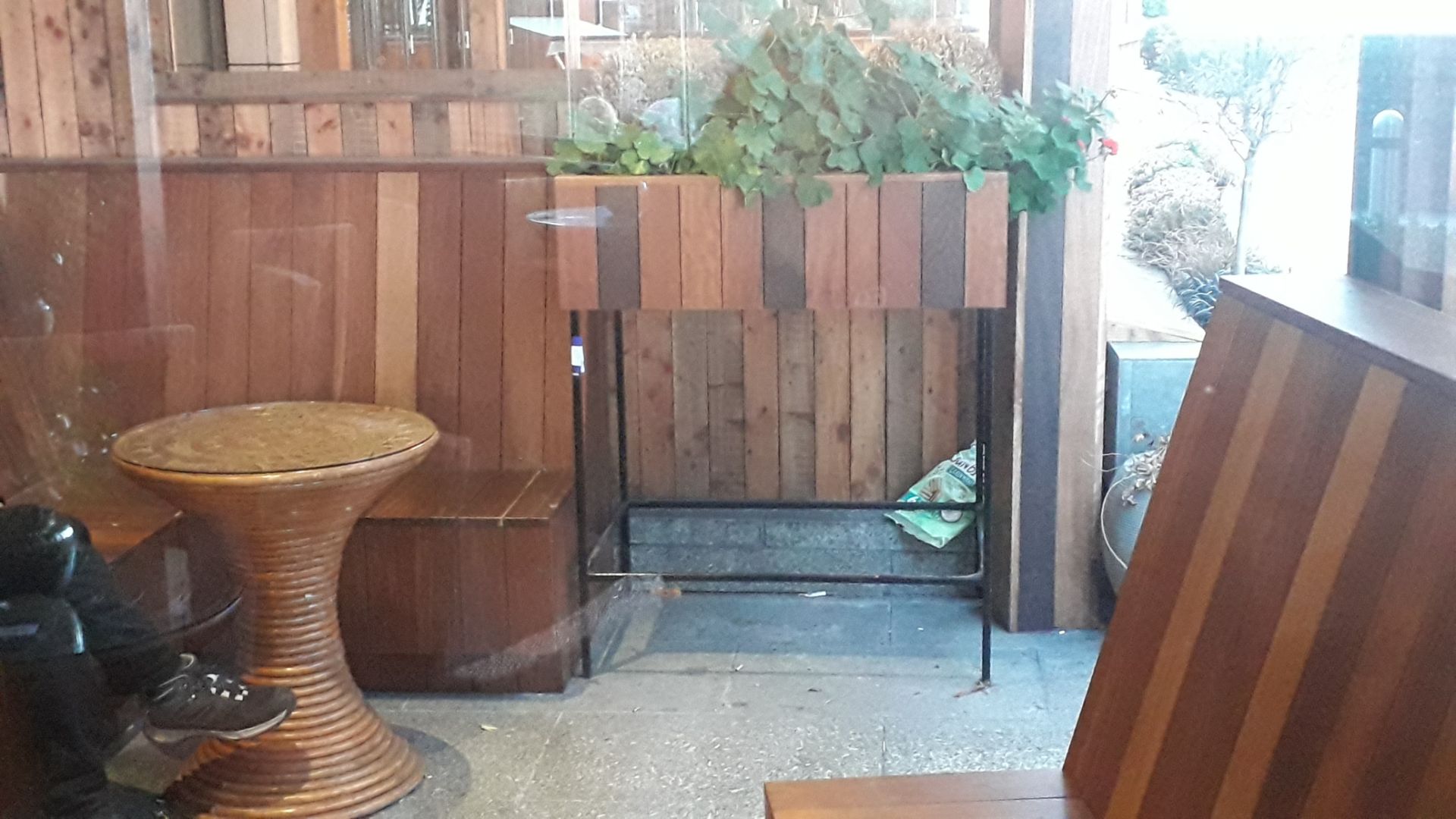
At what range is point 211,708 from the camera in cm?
218

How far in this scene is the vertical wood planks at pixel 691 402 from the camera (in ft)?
10.7

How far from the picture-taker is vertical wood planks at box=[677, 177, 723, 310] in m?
2.58

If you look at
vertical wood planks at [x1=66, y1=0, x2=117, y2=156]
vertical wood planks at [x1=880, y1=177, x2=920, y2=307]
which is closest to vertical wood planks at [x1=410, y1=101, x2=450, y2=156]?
vertical wood planks at [x1=66, y1=0, x2=117, y2=156]

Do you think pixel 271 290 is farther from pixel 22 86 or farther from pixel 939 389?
pixel 939 389

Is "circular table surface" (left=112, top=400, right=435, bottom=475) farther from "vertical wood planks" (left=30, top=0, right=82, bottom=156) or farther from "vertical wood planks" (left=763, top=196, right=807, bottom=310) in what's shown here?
"vertical wood planks" (left=30, top=0, right=82, bottom=156)

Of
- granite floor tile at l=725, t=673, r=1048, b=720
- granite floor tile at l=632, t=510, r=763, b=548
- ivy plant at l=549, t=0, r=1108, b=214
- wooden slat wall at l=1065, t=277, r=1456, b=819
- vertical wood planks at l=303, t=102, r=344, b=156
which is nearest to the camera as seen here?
wooden slat wall at l=1065, t=277, r=1456, b=819

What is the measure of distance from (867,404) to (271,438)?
1.48 metres

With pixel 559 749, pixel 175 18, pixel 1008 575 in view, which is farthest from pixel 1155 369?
pixel 175 18

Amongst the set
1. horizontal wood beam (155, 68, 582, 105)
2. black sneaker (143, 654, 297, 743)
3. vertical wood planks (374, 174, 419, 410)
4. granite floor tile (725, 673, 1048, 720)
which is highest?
horizontal wood beam (155, 68, 582, 105)

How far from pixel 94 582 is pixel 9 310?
84 centimetres

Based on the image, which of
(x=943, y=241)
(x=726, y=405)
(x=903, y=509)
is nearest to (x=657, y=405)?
(x=726, y=405)

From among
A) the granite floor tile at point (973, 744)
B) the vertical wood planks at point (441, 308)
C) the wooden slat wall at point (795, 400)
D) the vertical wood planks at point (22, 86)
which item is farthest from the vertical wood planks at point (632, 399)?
the vertical wood planks at point (22, 86)

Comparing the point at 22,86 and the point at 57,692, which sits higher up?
the point at 22,86

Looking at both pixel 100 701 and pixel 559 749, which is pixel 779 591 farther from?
pixel 100 701
